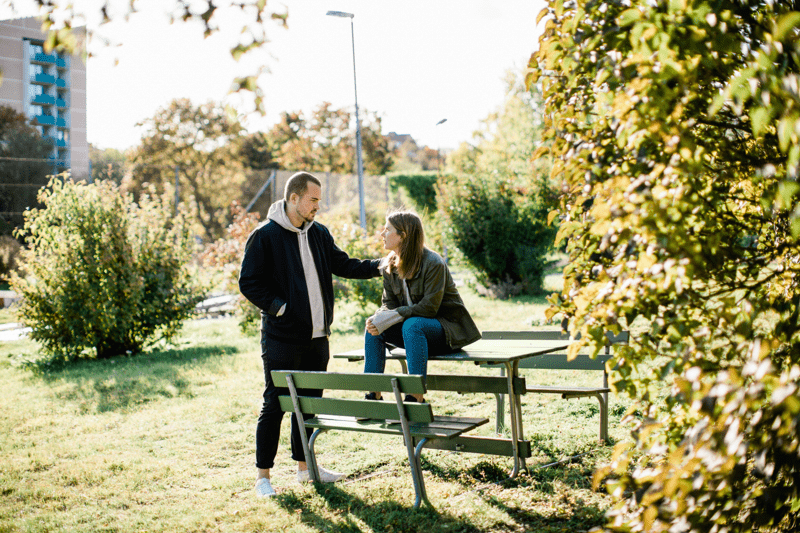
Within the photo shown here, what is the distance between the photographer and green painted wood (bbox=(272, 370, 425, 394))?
3.84 m

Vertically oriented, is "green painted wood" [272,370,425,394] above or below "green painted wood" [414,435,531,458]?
above

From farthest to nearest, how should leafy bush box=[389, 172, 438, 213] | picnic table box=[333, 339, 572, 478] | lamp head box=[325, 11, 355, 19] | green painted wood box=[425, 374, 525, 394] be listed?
1. leafy bush box=[389, 172, 438, 213]
2. lamp head box=[325, 11, 355, 19]
3. green painted wood box=[425, 374, 525, 394]
4. picnic table box=[333, 339, 572, 478]

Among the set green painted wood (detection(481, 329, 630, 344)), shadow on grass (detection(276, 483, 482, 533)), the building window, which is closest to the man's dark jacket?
shadow on grass (detection(276, 483, 482, 533))

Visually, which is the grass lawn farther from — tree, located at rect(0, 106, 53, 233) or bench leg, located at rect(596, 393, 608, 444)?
tree, located at rect(0, 106, 53, 233)

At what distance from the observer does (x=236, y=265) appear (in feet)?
44.5

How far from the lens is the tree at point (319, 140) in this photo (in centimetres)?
4197

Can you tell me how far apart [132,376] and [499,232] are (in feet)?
34.2

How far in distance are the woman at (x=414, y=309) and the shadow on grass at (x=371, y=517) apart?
76cm

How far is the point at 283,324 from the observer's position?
4.52 metres

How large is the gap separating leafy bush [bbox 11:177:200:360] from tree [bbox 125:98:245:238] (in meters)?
26.3

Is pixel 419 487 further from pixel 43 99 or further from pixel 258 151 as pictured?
pixel 43 99

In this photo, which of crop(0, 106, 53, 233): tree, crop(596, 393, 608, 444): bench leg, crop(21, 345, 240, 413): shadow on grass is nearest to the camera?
crop(596, 393, 608, 444): bench leg

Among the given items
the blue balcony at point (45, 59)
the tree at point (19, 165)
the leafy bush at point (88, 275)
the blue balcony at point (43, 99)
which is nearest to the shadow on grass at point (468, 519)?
the leafy bush at point (88, 275)

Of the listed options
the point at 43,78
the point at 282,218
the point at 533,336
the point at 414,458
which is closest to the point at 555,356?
the point at 533,336
